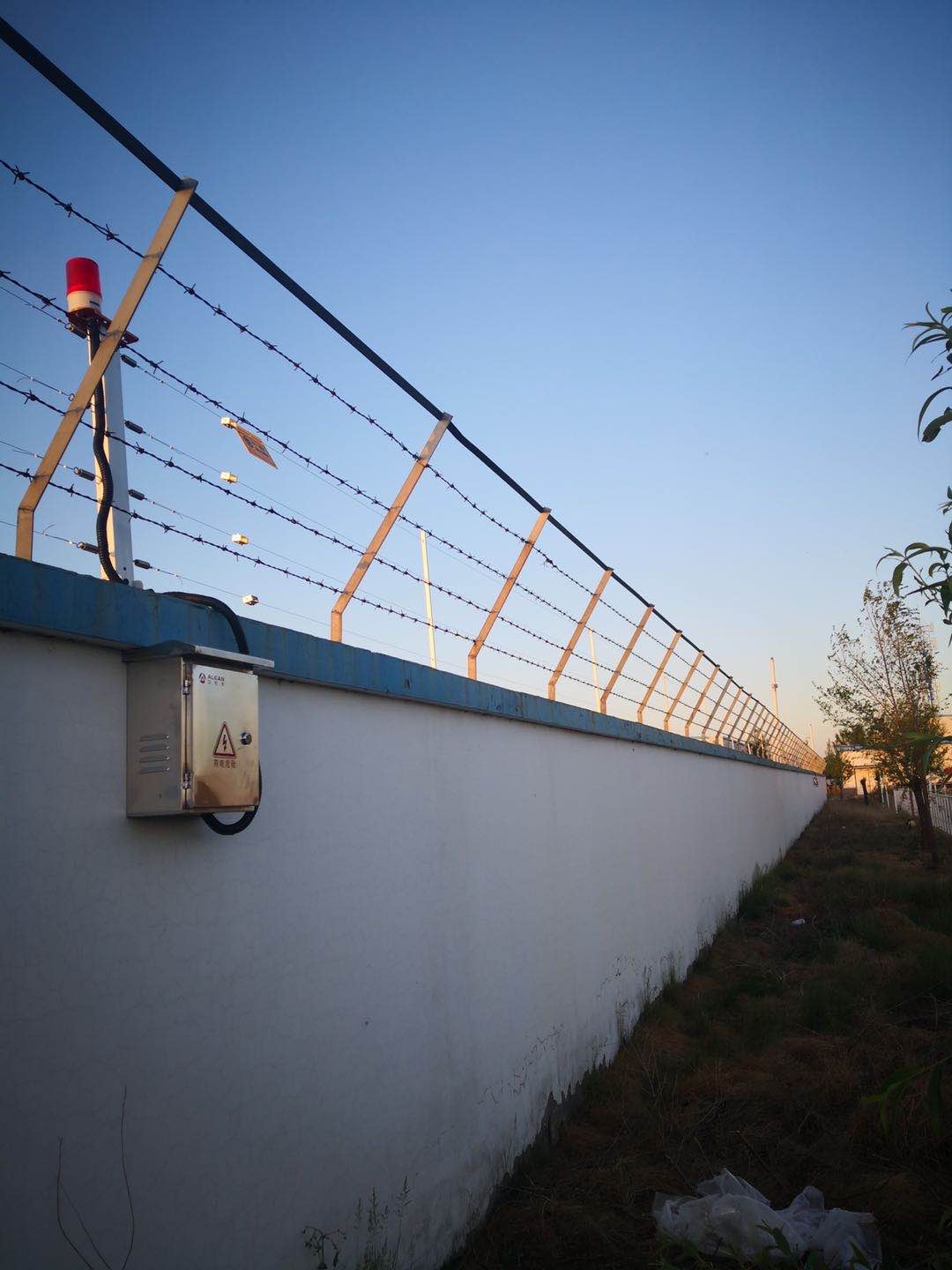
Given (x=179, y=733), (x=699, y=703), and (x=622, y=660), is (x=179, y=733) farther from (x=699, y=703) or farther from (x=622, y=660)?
(x=699, y=703)

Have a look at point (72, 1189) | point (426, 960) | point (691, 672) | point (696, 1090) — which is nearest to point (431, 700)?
point (426, 960)

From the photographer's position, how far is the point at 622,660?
6.95 meters

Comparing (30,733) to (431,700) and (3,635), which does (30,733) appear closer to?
(3,635)

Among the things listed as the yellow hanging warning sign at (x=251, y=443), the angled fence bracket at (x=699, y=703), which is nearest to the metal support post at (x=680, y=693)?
the angled fence bracket at (x=699, y=703)

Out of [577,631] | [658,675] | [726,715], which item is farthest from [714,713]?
[577,631]

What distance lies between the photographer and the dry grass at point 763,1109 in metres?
3.39

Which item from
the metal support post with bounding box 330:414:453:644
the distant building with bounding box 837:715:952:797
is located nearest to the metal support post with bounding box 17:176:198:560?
the metal support post with bounding box 330:414:453:644

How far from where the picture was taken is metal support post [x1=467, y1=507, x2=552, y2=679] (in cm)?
445

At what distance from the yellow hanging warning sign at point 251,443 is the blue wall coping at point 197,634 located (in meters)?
0.52

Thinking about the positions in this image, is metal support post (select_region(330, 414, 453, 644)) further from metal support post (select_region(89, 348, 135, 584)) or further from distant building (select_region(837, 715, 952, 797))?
distant building (select_region(837, 715, 952, 797))

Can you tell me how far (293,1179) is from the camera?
2518 millimetres

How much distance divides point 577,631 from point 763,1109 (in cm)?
287

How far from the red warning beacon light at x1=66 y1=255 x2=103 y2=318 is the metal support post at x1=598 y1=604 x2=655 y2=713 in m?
4.62

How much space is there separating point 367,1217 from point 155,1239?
39.5 inches
